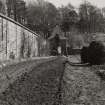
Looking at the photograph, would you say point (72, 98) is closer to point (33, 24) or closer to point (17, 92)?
point (17, 92)

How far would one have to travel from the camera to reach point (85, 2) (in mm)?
92562

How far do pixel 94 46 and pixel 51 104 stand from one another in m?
18.5

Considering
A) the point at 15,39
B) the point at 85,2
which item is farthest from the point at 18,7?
the point at 15,39

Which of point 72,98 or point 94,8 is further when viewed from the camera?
point 94,8

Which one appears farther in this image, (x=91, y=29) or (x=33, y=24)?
(x=91, y=29)

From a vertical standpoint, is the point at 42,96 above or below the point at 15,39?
below

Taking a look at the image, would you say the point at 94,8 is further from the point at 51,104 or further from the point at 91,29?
the point at 51,104

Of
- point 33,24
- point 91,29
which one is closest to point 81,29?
point 91,29

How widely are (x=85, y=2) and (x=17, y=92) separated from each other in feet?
287

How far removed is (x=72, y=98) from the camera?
870 centimetres

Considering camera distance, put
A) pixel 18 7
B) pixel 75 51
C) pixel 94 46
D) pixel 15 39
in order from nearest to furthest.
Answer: pixel 94 46 → pixel 15 39 → pixel 75 51 → pixel 18 7

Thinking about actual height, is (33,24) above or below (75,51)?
above

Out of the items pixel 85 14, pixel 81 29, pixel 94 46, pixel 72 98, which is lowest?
pixel 72 98

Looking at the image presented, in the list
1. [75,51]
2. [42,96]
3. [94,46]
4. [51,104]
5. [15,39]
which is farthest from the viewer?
[75,51]
